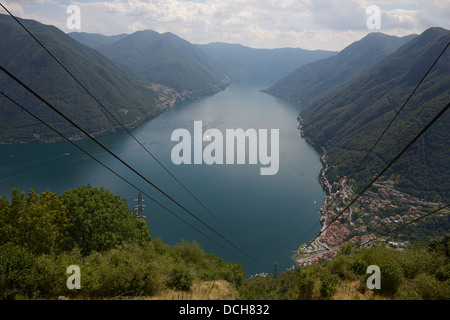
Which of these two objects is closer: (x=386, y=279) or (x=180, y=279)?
(x=386, y=279)

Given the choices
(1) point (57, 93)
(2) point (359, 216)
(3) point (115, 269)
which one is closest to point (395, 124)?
(2) point (359, 216)

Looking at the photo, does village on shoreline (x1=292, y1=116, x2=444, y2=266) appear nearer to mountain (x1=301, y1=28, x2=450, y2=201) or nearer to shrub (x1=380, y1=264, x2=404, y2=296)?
mountain (x1=301, y1=28, x2=450, y2=201)

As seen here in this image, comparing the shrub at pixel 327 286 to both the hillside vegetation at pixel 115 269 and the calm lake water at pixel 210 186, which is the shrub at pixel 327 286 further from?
the calm lake water at pixel 210 186

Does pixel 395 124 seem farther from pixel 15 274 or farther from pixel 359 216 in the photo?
pixel 15 274

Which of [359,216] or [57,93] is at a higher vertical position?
[57,93]

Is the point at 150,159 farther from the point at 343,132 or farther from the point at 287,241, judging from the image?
the point at 343,132

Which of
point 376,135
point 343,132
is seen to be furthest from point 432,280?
point 343,132

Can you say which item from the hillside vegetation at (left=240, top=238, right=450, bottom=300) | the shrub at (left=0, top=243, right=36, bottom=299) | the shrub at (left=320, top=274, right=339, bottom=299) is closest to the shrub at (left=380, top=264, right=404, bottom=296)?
the hillside vegetation at (left=240, top=238, right=450, bottom=300)

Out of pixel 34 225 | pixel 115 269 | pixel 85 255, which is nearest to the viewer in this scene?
pixel 115 269
